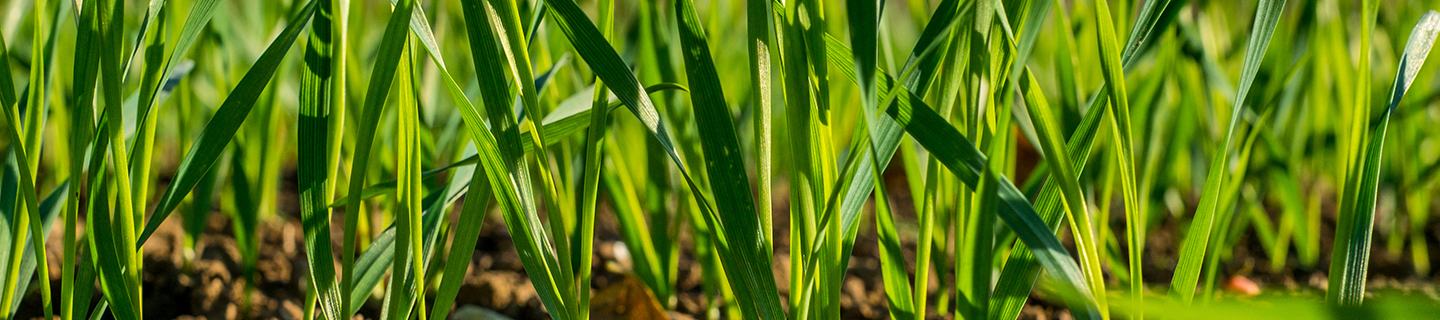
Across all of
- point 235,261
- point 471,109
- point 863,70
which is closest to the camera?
point 863,70

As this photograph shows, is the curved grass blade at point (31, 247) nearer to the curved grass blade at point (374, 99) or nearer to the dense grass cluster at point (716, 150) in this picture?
the dense grass cluster at point (716, 150)

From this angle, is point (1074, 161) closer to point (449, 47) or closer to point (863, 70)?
point (863, 70)

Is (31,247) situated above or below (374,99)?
below

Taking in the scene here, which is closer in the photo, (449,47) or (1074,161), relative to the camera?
(1074,161)

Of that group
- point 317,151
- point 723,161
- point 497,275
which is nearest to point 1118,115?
point 723,161

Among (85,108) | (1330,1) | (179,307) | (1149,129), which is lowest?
(179,307)

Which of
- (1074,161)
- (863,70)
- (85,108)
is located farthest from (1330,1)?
(85,108)

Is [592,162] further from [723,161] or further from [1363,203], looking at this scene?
[1363,203]

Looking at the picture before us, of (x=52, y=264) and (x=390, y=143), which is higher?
(x=390, y=143)
